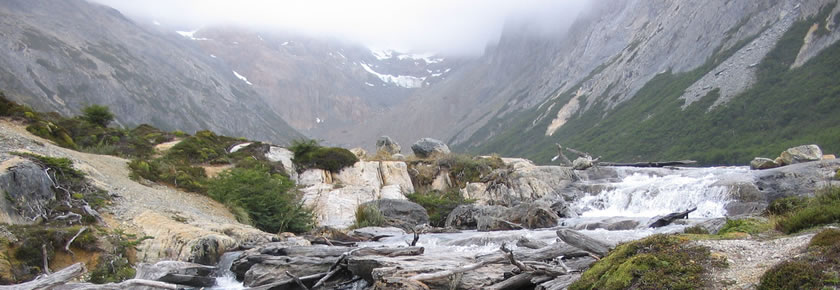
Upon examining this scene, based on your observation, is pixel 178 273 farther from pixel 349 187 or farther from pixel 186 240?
pixel 349 187

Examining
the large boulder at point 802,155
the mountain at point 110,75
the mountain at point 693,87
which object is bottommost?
the mountain at point 110,75

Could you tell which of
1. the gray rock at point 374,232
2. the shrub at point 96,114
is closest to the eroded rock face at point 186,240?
the gray rock at point 374,232

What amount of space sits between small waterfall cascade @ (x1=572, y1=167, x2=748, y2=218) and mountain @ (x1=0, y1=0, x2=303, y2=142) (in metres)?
67.9

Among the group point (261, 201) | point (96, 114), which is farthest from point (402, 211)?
point (96, 114)

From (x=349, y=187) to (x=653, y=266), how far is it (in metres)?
23.4

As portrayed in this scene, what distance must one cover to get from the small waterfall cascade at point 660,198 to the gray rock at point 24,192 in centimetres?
2757

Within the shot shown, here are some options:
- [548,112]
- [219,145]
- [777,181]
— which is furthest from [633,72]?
[219,145]

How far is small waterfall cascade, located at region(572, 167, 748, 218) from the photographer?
87.7 ft

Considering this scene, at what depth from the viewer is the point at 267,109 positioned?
7687 inches

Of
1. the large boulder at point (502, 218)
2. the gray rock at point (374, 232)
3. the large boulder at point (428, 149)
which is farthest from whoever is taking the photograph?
the large boulder at point (428, 149)

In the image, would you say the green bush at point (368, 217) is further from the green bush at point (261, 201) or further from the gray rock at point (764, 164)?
the gray rock at point (764, 164)

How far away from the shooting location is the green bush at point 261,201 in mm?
21281

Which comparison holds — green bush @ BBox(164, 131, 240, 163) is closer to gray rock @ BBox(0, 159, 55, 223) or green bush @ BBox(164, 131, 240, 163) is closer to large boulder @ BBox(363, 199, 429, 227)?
large boulder @ BBox(363, 199, 429, 227)

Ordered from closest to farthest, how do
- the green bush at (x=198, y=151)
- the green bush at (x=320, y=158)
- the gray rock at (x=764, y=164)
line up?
the green bush at (x=198, y=151) → the green bush at (x=320, y=158) → the gray rock at (x=764, y=164)
